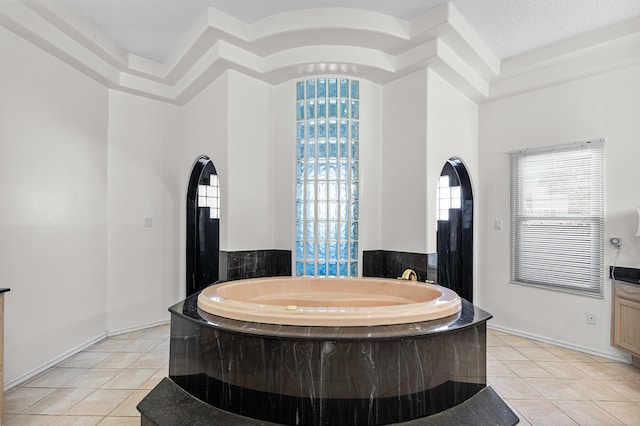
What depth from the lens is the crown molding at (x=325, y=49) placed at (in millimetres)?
2639

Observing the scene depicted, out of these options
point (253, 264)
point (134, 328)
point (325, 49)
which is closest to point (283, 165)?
point (253, 264)

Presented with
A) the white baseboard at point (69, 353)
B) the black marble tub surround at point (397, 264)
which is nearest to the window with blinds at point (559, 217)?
the black marble tub surround at point (397, 264)

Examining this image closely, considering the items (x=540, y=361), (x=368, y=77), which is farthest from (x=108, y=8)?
(x=540, y=361)

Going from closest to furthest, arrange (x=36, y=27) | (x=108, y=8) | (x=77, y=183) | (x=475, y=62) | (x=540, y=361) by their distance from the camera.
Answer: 1. (x=36, y=27)
2. (x=108, y=8)
3. (x=540, y=361)
4. (x=77, y=183)
5. (x=475, y=62)

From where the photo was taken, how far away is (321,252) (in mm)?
3129

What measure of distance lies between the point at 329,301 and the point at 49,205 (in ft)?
7.56

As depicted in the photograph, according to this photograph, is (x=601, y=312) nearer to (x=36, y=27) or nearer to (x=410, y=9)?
(x=410, y=9)

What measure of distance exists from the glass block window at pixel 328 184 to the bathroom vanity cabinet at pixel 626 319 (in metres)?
2.15

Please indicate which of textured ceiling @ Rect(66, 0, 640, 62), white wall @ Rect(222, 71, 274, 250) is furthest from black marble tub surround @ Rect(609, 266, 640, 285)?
white wall @ Rect(222, 71, 274, 250)

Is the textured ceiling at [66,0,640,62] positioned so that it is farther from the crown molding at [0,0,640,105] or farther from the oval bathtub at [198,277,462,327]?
the oval bathtub at [198,277,462,327]

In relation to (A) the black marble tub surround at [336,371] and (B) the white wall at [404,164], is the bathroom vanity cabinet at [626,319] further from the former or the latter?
(A) the black marble tub surround at [336,371]

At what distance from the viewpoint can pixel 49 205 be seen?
8.95 feet

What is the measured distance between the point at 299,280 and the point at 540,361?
6.77 feet

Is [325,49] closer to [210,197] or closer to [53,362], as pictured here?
[210,197]
